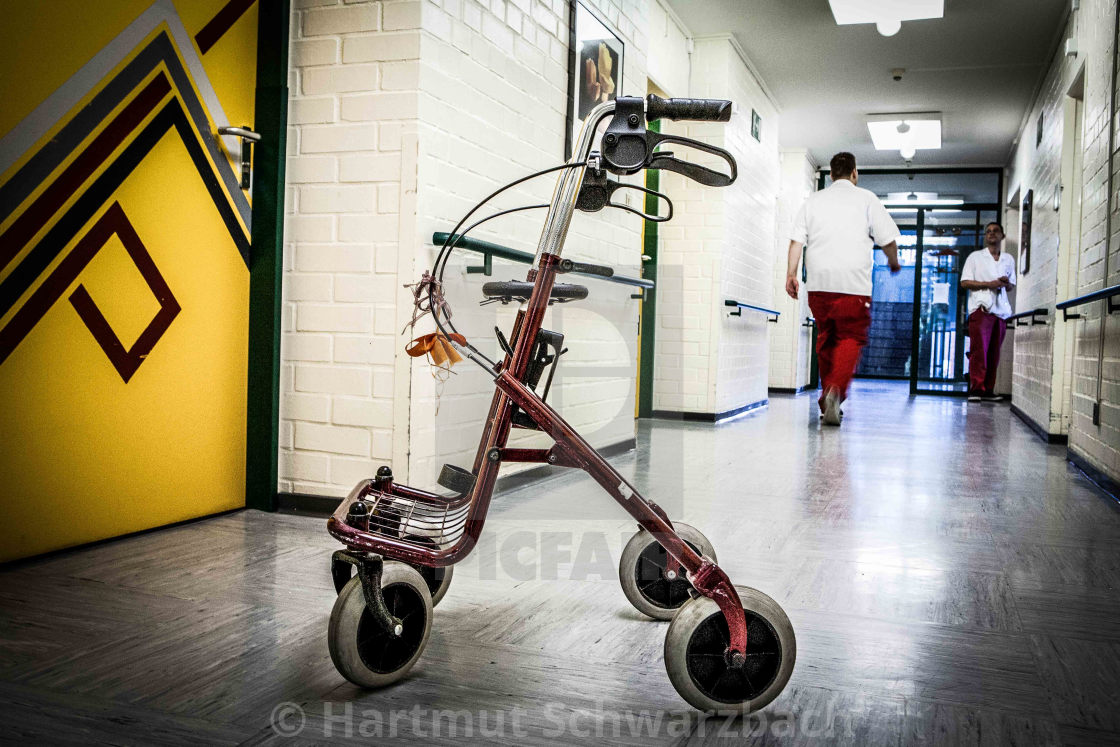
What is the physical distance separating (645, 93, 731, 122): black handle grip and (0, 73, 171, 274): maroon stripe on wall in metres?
1.50

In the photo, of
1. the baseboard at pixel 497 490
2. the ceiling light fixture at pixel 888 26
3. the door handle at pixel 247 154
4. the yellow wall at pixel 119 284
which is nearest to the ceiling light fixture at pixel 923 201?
the ceiling light fixture at pixel 888 26

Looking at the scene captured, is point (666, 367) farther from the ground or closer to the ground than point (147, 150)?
closer to the ground

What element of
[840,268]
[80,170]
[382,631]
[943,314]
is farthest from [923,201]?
[382,631]

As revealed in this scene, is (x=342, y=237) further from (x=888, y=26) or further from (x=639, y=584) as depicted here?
(x=888, y=26)

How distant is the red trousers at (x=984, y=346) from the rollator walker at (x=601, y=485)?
7818 millimetres

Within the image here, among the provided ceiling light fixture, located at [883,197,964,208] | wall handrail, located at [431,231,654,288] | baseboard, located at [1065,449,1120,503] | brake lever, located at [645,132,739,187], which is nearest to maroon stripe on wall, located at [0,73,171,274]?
wall handrail, located at [431,231,654,288]

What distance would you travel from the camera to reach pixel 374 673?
1.42 meters

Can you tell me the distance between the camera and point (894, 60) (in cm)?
690

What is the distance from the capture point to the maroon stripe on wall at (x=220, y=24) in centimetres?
252

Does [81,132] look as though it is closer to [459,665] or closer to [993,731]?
[459,665]

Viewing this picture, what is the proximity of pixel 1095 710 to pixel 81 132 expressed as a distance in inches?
95.7

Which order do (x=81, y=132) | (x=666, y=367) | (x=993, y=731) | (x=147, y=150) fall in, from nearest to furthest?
1. (x=993, y=731)
2. (x=81, y=132)
3. (x=147, y=150)
4. (x=666, y=367)

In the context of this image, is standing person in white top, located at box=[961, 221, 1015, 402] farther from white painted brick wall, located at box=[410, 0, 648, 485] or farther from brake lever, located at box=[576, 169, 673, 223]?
brake lever, located at box=[576, 169, 673, 223]

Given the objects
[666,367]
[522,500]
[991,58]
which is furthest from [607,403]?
[991,58]
